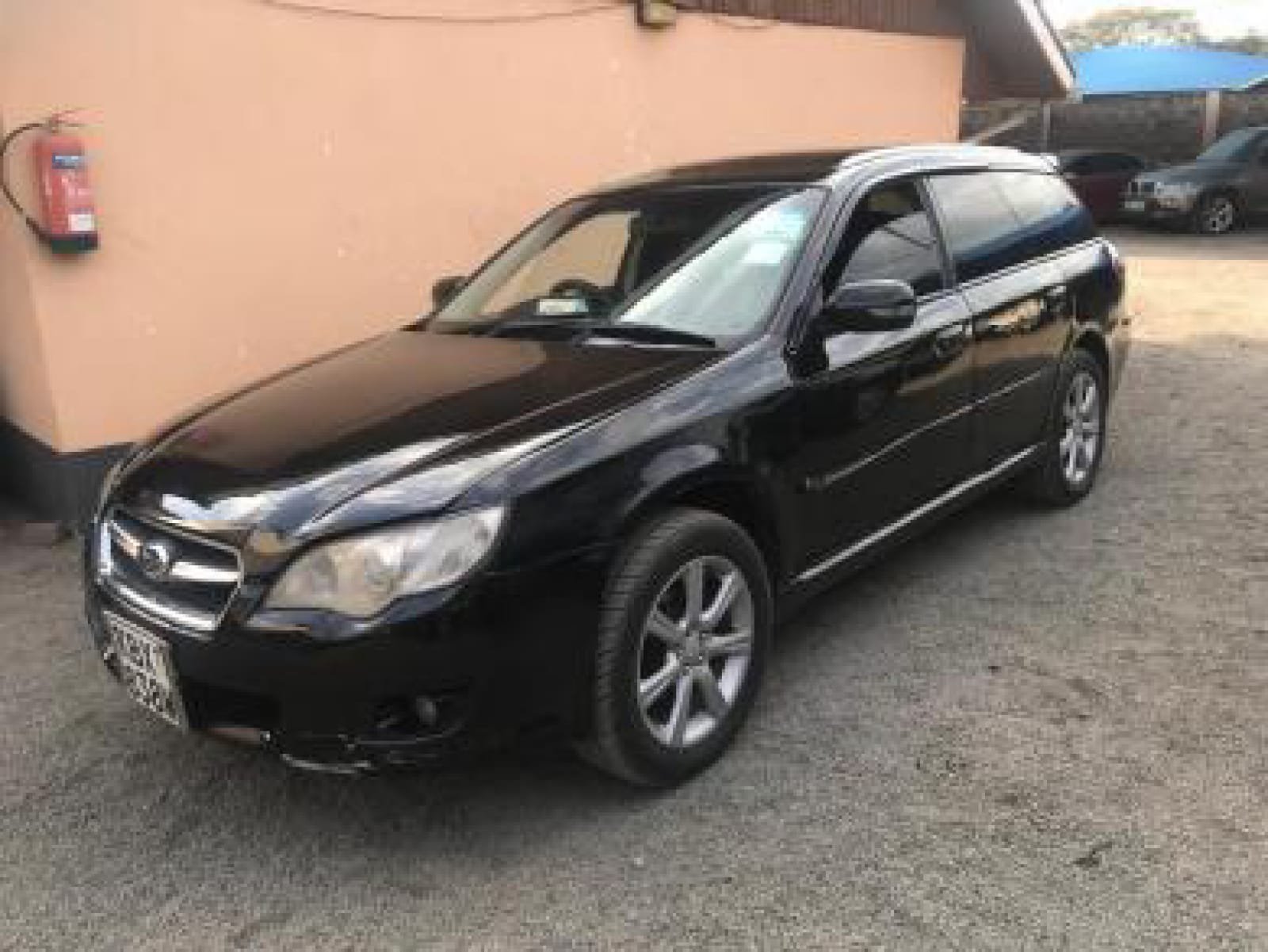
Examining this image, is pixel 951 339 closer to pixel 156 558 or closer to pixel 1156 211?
pixel 156 558

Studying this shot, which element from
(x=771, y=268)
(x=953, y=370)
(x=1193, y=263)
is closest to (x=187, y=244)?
(x=771, y=268)

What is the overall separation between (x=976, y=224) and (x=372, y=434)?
8.67 feet

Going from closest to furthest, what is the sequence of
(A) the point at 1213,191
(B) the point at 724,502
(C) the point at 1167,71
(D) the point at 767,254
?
(B) the point at 724,502
(D) the point at 767,254
(A) the point at 1213,191
(C) the point at 1167,71

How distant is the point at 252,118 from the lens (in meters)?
5.91

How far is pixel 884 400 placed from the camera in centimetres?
385

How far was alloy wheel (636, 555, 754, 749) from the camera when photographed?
10.3 feet

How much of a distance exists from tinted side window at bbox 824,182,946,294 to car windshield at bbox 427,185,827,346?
16cm

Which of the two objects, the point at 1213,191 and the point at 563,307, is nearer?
the point at 563,307

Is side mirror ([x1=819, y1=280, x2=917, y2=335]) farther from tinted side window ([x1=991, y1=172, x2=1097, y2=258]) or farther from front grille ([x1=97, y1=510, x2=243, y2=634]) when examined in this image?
front grille ([x1=97, y1=510, x2=243, y2=634])

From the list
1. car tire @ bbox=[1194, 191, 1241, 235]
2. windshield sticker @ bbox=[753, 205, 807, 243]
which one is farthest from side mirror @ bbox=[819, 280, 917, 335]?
car tire @ bbox=[1194, 191, 1241, 235]

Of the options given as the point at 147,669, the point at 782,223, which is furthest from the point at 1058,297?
the point at 147,669

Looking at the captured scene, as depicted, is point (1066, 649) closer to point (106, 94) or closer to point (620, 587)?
point (620, 587)

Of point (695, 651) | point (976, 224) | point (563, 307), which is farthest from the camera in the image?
point (976, 224)

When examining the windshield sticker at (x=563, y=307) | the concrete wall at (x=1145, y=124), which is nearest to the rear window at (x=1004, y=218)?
the windshield sticker at (x=563, y=307)
